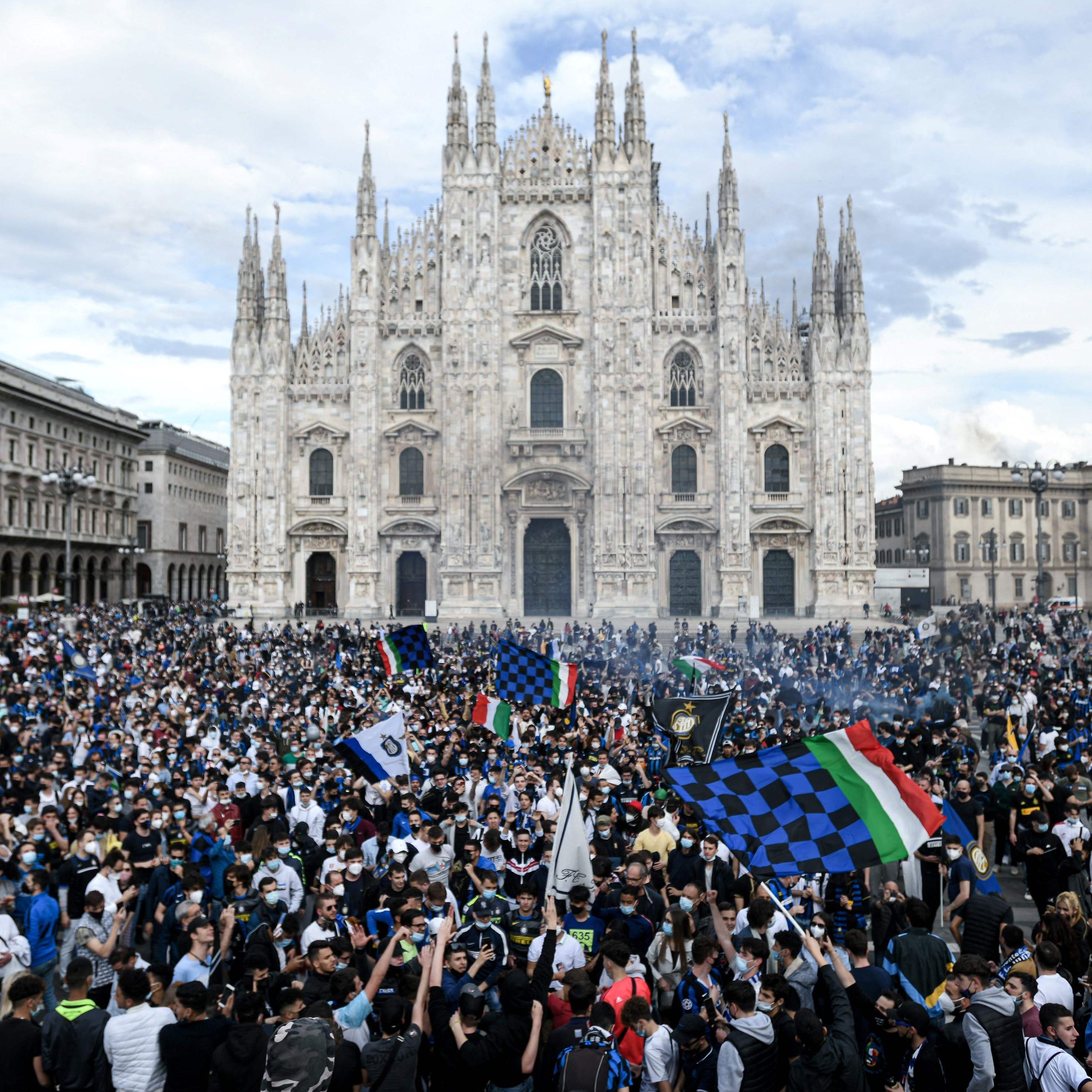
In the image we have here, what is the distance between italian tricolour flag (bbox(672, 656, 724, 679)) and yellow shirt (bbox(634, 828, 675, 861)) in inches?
384

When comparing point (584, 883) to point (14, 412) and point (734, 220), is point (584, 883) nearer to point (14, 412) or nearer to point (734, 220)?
point (734, 220)

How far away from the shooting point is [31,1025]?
6125 mm

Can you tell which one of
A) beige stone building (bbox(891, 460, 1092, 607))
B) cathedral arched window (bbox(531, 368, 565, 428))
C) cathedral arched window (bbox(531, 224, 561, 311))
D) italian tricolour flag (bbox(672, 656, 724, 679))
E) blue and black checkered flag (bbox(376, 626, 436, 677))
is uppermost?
cathedral arched window (bbox(531, 224, 561, 311))

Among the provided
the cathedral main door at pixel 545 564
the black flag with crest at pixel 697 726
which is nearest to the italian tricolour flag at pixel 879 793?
the black flag with crest at pixel 697 726

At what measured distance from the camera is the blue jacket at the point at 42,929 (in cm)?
824

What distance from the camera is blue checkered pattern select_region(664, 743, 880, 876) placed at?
26.0 ft

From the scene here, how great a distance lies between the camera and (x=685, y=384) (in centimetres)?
4803

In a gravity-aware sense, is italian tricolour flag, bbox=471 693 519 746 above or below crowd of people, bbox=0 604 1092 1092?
above

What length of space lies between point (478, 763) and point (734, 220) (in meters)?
37.9

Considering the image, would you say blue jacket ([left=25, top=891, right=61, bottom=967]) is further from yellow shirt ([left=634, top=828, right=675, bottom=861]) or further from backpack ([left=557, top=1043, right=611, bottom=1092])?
yellow shirt ([left=634, top=828, right=675, bottom=861])

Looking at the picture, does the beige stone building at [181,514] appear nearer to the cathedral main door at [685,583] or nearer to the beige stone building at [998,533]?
the cathedral main door at [685,583]

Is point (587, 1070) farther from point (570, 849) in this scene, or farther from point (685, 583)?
point (685, 583)

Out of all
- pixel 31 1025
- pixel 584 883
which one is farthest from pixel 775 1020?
pixel 31 1025

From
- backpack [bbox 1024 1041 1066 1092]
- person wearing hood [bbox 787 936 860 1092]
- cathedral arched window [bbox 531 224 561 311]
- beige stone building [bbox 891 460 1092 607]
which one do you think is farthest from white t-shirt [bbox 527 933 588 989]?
beige stone building [bbox 891 460 1092 607]
